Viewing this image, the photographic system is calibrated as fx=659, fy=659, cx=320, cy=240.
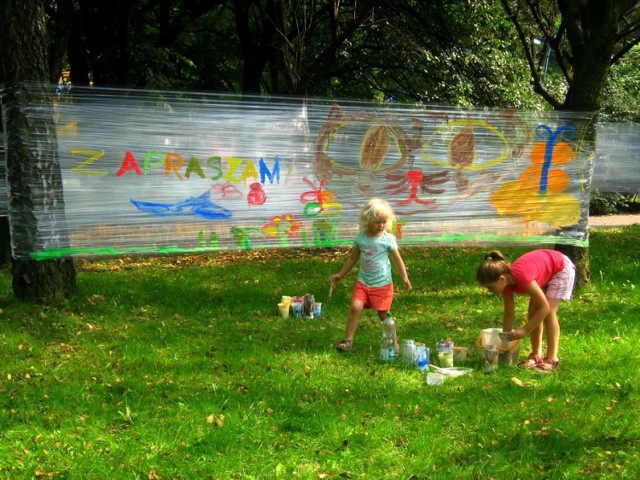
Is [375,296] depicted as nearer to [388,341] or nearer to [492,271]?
[388,341]

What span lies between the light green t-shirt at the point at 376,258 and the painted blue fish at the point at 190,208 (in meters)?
1.66

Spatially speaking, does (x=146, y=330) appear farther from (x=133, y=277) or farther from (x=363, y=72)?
(x=363, y=72)

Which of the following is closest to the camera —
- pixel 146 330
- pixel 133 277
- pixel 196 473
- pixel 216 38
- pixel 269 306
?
pixel 196 473

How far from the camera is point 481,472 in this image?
341 cm

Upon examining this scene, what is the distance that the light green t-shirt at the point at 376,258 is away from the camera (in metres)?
5.31

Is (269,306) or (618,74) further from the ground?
(618,74)

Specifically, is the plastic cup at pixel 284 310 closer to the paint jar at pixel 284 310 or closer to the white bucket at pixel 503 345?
the paint jar at pixel 284 310

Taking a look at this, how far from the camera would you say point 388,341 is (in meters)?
5.10

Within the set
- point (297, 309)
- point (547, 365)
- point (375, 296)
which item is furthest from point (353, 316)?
point (547, 365)

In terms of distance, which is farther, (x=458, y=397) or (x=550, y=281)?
(x=550, y=281)

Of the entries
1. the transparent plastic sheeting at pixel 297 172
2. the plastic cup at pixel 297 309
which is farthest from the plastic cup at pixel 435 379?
the transparent plastic sheeting at pixel 297 172

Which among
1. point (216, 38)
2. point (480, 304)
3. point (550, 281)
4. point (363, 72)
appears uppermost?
point (216, 38)

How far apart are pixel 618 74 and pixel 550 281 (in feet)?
47.2

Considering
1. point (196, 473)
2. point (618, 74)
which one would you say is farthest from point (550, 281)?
point (618, 74)
